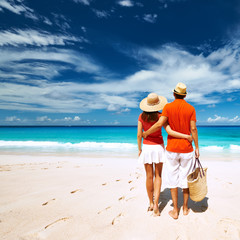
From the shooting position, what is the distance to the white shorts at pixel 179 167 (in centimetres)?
269

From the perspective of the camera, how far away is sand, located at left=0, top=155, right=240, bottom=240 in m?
2.37

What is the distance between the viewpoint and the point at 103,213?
294 cm

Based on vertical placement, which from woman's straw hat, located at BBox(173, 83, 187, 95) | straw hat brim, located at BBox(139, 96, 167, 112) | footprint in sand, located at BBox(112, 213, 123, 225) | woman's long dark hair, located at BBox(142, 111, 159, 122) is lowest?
footprint in sand, located at BBox(112, 213, 123, 225)

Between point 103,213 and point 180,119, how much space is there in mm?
2082

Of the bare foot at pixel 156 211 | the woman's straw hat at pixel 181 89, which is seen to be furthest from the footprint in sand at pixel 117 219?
the woman's straw hat at pixel 181 89

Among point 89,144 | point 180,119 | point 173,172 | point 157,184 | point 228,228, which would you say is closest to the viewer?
point 228,228

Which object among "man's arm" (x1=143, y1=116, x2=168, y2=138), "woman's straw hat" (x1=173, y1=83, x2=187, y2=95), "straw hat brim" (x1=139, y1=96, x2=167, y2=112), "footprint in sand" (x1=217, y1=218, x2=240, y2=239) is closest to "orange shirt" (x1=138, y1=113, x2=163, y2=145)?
"man's arm" (x1=143, y1=116, x2=168, y2=138)

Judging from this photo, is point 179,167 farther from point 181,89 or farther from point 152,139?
point 181,89

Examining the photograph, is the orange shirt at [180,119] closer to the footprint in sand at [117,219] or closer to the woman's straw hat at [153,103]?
the woman's straw hat at [153,103]

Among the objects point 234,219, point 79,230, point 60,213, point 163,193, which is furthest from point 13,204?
point 234,219

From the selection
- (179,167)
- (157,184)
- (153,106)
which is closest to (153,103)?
(153,106)

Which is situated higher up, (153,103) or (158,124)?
(153,103)

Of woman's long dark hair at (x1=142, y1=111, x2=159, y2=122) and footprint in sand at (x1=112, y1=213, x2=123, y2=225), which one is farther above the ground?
woman's long dark hair at (x1=142, y1=111, x2=159, y2=122)

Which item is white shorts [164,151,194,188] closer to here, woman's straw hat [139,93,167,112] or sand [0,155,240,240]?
sand [0,155,240,240]
